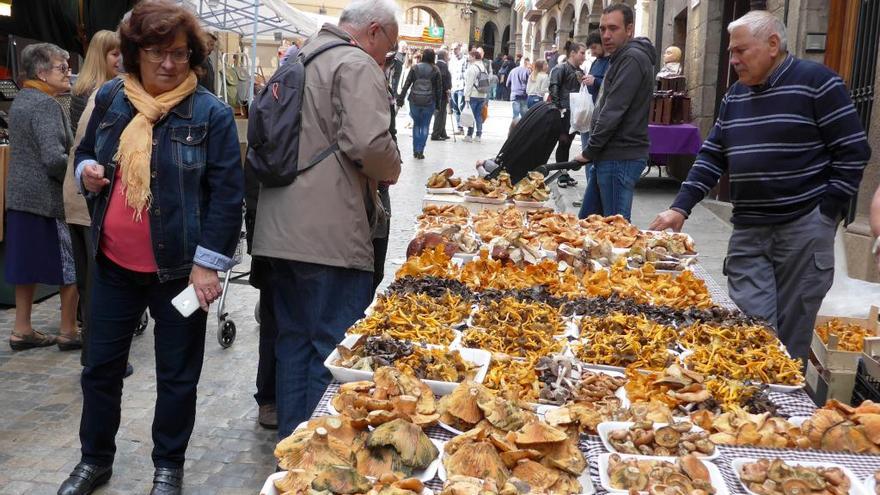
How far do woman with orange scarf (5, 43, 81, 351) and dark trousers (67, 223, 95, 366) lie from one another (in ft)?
1.40

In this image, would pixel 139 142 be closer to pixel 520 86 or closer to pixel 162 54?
pixel 162 54

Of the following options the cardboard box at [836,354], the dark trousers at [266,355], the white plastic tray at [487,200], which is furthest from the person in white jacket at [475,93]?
the dark trousers at [266,355]

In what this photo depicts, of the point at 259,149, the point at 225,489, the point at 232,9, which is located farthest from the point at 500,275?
the point at 232,9

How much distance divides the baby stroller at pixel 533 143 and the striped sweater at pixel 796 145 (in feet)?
9.29

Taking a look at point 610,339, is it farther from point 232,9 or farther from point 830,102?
point 232,9

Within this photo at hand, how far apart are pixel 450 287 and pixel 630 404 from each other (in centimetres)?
122

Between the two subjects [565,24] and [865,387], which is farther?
[565,24]

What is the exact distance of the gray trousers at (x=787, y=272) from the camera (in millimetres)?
3936

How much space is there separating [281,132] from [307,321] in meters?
0.79

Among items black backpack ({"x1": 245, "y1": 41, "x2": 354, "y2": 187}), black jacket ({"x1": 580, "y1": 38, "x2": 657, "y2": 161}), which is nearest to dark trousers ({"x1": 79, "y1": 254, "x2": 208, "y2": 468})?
black backpack ({"x1": 245, "y1": 41, "x2": 354, "y2": 187})

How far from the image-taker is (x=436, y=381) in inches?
98.7

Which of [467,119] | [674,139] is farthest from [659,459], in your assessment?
[467,119]

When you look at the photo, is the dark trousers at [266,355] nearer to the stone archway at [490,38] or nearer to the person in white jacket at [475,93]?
the person in white jacket at [475,93]

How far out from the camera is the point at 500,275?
12.5 feet
